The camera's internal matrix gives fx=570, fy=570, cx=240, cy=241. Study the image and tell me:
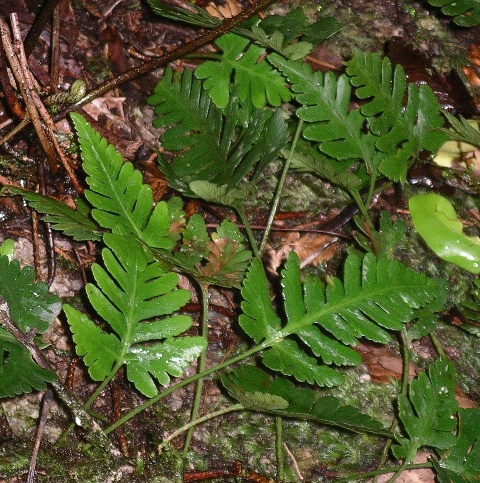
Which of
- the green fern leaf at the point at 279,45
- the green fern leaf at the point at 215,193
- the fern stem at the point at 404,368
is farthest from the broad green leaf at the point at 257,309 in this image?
the green fern leaf at the point at 279,45

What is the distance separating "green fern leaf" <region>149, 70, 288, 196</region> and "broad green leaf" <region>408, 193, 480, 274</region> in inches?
34.2

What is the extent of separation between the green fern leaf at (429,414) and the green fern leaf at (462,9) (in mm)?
1674

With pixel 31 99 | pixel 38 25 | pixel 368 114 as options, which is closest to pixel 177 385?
pixel 31 99

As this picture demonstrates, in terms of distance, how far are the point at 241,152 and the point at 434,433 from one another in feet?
4.50

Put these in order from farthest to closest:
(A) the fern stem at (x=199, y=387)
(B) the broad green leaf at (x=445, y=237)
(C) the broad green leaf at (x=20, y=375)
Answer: (B) the broad green leaf at (x=445, y=237)
(A) the fern stem at (x=199, y=387)
(C) the broad green leaf at (x=20, y=375)

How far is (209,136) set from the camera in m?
2.48

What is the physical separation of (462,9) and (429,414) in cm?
191

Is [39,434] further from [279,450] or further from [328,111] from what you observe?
[328,111]

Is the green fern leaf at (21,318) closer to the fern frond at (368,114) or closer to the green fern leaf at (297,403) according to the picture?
the green fern leaf at (297,403)

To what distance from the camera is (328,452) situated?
2395mm

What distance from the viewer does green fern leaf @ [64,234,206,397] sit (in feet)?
6.34

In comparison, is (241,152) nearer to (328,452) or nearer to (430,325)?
(430,325)

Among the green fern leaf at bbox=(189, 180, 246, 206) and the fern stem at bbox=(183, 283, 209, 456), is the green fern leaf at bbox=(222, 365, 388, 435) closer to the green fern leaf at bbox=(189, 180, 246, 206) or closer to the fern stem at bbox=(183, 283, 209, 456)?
the fern stem at bbox=(183, 283, 209, 456)

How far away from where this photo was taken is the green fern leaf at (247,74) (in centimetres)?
256
